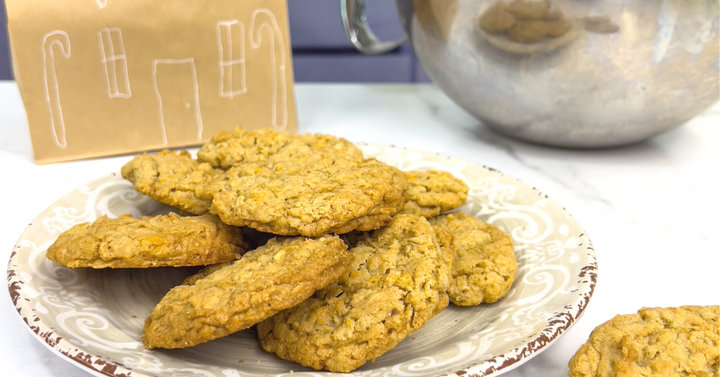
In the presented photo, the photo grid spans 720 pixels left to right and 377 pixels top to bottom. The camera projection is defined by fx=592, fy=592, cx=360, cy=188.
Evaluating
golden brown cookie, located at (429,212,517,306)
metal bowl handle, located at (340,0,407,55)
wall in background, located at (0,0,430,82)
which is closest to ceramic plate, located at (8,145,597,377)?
golden brown cookie, located at (429,212,517,306)

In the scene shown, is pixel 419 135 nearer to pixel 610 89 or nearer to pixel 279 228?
pixel 610 89

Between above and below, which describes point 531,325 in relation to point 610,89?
below

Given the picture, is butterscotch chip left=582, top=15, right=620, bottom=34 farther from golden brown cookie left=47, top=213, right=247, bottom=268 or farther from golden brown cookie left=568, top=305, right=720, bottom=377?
golden brown cookie left=47, top=213, right=247, bottom=268

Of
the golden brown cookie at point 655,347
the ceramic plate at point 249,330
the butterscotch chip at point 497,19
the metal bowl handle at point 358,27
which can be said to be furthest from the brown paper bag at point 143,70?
the golden brown cookie at point 655,347

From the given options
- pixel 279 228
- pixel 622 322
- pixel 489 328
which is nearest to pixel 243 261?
pixel 279 228

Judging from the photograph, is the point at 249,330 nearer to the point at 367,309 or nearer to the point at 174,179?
the point at 367,309

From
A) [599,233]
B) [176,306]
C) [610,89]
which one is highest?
[610,89]

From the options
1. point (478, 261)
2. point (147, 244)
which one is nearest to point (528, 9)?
point (478, 261)
